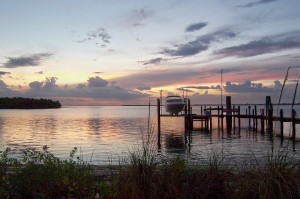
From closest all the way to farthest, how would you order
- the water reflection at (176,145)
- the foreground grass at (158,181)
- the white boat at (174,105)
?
the foreground grass at (158,181) < the water reflection at (176,145) < the white boat at (174,105)

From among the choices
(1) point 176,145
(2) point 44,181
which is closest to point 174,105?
(1) point 176,145

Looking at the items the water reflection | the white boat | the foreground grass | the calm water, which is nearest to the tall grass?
the foreground grass

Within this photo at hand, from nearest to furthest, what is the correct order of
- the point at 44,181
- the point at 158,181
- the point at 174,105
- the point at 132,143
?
the point at 158,181 < the point at 44,181 < the point at 132,143 < the point at 174,105

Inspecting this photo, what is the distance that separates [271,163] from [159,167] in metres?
2.19

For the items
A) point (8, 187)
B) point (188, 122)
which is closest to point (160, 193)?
point (8, 187)

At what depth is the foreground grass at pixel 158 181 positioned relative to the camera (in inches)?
258

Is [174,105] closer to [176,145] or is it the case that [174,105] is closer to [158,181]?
[176,145]

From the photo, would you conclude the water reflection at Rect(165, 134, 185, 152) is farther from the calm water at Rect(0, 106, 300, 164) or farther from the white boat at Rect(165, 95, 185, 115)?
the white boat at Rect(165, 95, 185, 115)

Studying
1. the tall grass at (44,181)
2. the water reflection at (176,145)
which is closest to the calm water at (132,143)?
the water reflection at (176,145)

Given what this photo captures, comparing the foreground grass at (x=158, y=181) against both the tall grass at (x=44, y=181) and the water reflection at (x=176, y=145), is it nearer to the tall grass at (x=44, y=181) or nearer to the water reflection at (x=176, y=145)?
the tall grass at (x=44, y=181)

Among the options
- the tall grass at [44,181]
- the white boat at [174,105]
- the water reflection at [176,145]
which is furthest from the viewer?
the white boat at [174,105]

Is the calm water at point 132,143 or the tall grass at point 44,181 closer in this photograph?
the tall grass at point 44,181

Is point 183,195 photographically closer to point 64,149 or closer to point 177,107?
point 64,149

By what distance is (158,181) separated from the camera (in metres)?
6.99
